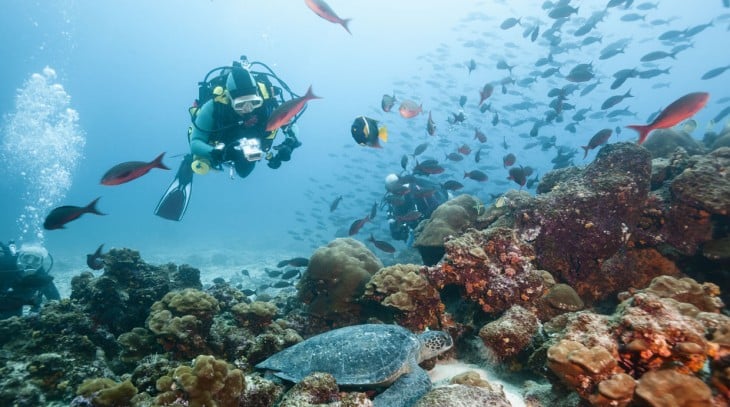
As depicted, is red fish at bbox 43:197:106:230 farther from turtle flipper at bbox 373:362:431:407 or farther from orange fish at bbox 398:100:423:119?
orange fish at bbox 398:100:423:119

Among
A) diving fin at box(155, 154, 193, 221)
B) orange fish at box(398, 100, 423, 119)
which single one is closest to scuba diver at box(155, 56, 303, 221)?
diving fin at box(155, 154, 193, 221)

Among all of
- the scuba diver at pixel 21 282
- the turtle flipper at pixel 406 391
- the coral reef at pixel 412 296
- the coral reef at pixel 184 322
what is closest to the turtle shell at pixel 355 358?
the turtle flipper at pixel 406 391

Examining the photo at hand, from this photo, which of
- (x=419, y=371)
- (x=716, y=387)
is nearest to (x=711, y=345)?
(x=716, y=387)

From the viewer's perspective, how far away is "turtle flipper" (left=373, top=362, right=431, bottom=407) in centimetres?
311

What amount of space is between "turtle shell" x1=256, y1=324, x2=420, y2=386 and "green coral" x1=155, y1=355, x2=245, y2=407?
0.72 meters

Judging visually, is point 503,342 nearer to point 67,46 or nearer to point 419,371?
point 419,371

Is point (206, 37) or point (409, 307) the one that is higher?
point (206, 37)

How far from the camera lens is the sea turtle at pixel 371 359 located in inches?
135

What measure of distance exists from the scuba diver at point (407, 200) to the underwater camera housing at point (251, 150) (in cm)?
544

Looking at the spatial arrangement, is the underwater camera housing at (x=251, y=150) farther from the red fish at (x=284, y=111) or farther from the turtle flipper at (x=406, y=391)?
the turtle flipper at (x=406, y=391)

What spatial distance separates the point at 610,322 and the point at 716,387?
70cm

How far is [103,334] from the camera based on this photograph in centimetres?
496

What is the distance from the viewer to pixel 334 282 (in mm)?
6031

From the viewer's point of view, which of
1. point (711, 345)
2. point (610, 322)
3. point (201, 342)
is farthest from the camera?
point (201, 342)
